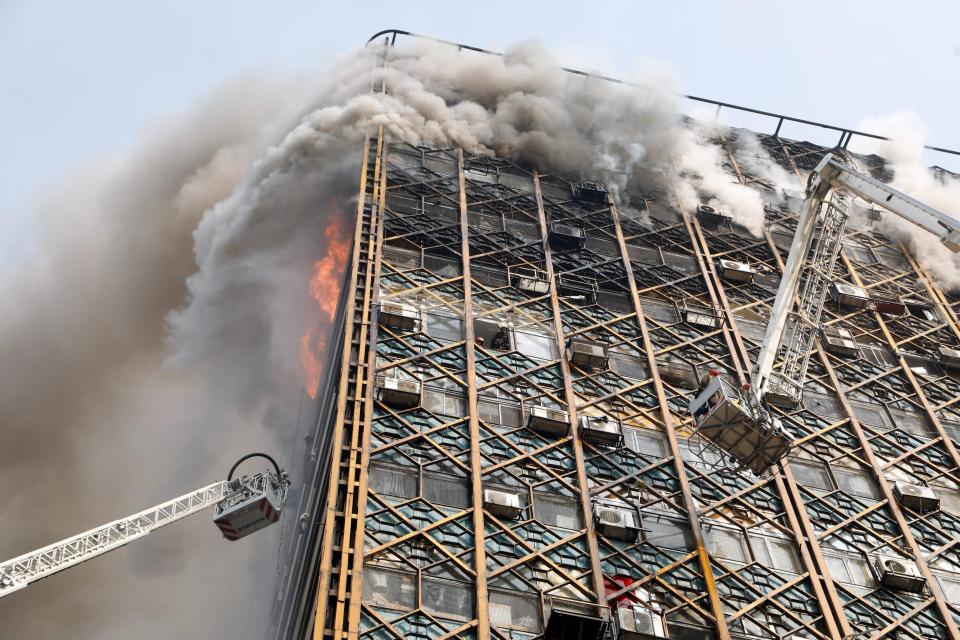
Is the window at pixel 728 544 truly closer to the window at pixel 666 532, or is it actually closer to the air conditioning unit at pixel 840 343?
the window at pixel 666 532

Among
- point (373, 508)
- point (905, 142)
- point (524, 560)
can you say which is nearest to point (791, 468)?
point (524, 560)

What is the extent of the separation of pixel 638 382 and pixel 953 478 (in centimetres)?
1294

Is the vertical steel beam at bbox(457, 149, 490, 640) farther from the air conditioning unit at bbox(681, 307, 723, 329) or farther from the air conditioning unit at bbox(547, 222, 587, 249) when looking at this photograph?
the air conditioning unit at bbox(681, 307, 723, 329)

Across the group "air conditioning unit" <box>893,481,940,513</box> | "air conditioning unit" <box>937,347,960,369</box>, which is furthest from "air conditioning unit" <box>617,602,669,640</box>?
"air conditioning unit" <box>937,347,960,369</box>

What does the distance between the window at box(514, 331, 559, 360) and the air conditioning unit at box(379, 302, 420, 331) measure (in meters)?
4.31

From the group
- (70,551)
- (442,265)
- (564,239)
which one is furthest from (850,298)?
(70,551)

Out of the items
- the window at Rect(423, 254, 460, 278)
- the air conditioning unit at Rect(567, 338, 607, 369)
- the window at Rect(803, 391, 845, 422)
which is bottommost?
the window at Rect(803, 391, 845, 422)

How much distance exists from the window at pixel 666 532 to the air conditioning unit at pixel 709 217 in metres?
20.6

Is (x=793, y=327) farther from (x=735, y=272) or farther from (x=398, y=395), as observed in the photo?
(x=398, y=395)

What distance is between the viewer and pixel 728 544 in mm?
37031

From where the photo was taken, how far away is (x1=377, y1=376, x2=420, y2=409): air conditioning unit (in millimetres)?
37844

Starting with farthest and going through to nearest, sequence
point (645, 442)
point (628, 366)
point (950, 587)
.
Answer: point (628, 366) < point (645, 442) < point (950, 587)

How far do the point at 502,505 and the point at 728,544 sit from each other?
8178 mm

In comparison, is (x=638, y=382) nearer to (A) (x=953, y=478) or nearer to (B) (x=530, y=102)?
(A) (x=953, y=478)
